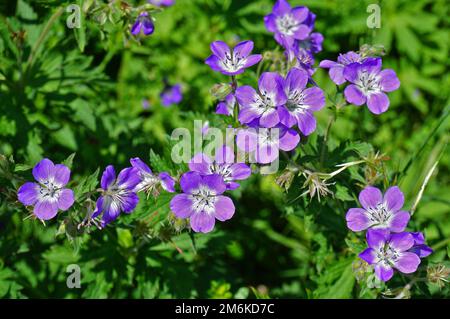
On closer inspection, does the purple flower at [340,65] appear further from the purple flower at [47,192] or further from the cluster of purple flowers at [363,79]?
the purple flower at [47,192]

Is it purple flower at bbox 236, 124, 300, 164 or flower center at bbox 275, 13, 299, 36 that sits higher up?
flower center at bbox 275, 13, 299, 36

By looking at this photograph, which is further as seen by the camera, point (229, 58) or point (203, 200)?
point (229, 58)

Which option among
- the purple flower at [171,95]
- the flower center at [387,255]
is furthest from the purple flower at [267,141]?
the purple flower at [171,95]

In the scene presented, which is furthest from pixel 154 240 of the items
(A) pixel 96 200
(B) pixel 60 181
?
(B) pixel 60 181

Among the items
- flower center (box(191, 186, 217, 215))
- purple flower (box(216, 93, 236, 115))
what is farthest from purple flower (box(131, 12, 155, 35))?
flower center (box(191, 186, 217, 215))

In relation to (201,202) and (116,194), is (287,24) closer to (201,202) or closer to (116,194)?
(201,202)

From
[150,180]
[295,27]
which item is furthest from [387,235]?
[295,27]

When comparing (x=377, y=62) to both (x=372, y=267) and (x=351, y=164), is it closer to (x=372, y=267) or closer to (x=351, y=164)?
(x=351, y=164)

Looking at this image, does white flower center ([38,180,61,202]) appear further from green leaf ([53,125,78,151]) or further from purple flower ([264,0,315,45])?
purple flower ([264,0,315,45])
